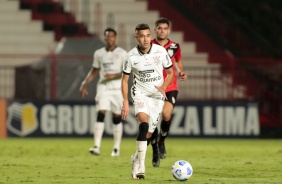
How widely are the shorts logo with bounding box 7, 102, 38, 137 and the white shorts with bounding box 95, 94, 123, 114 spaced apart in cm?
592

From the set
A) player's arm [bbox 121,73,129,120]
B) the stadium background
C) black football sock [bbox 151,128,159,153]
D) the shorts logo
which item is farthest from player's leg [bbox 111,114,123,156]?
the shorts logo

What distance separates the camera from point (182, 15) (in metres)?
27.5

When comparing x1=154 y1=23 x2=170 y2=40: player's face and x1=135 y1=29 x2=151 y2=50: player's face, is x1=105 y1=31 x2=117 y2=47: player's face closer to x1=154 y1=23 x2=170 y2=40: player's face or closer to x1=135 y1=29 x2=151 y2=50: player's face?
x1=154 y1=23 x2=170 y2=40: player's face

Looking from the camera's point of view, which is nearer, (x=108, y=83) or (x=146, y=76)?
(x=146, y=76)

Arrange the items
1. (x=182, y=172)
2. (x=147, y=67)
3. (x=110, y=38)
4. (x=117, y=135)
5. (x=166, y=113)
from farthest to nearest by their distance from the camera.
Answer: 1. (x=117, y=135)
2. (x=110, y=38)
3. (x=166, y=113)
4. (x=147, y=67)
5. (x=182, y=172)

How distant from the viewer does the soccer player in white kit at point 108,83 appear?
16.9m

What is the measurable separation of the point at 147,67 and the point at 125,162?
117 inches

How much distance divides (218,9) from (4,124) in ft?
25.1

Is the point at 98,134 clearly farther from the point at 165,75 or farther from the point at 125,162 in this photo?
the point at 165,75

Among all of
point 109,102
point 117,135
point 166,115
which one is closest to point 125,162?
point 166,115

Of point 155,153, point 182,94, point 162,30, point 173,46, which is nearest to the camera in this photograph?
point 155,153

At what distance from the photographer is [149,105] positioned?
12500mm

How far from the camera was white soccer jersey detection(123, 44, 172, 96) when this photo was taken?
12.4 meters

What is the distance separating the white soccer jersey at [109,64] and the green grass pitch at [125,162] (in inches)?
50.5
